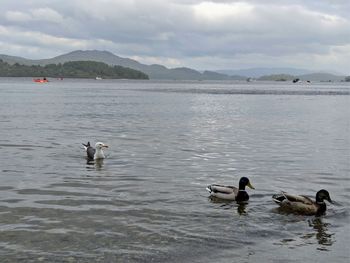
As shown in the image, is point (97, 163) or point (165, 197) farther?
point (97, 163)

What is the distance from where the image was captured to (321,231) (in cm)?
1416

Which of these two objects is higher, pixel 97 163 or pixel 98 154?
pixel 98 154

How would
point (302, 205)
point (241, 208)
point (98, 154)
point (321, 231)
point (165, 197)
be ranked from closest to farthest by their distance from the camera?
1. point (321, 231)
2. point (302, 205)
3. point (241, 208)
4. point (165, 197)
5. point (98, 154)

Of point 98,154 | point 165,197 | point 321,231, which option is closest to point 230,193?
point 165,197

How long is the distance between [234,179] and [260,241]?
25.0 feet

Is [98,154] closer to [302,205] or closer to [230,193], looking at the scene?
[230,193]

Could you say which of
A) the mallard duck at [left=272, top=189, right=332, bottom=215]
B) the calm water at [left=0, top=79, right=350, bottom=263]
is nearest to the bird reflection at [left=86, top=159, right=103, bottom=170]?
the calm water at [left=0, top=79, right=350, bottom=263]

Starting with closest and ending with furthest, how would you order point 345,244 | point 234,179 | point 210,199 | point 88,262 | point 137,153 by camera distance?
point 88,262 → point 345,244 → point 210,199 → point 234,179 → point 137,153

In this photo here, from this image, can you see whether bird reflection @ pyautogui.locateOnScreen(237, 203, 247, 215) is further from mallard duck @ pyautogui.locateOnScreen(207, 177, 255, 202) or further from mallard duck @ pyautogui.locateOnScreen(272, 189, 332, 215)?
mallard duck @ pyautogui.locateOnScreen(272, 189, 332, 215)

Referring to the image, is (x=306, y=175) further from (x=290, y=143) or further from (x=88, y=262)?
(x=88, y=262)

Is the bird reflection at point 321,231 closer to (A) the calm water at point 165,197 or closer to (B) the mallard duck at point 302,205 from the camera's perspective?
(A) the calm water at point 165,197

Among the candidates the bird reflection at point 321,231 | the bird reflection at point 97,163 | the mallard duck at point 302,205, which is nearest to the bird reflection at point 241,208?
the mallard duck at point 302,205

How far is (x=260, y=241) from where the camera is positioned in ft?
42.8

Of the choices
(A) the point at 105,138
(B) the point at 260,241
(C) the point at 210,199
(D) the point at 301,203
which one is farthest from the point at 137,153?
(B) the point at 260,241
